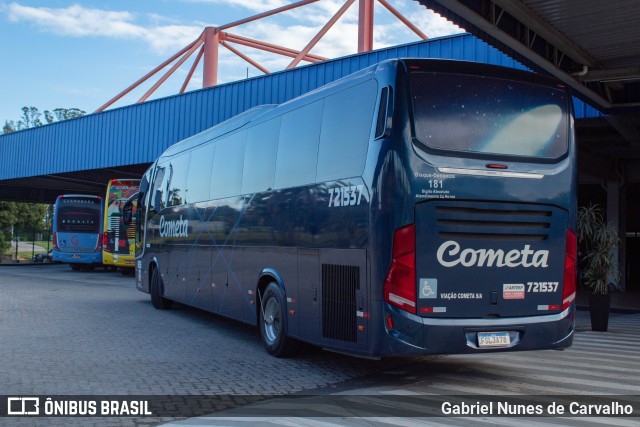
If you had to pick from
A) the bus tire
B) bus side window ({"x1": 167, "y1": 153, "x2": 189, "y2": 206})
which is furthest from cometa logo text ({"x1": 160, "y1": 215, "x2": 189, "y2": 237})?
the bus tire

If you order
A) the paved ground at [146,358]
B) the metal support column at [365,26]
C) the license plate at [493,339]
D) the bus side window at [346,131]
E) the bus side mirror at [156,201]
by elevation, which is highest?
the metal support column at [365,26]

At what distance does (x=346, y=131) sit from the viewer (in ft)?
27.8

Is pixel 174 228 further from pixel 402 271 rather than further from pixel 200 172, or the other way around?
pixel 402 271

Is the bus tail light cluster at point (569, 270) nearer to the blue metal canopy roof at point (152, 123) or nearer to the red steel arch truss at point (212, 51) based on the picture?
the blue metal canopy roof at point (152, 123)

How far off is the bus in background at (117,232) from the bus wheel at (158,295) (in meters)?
15.4

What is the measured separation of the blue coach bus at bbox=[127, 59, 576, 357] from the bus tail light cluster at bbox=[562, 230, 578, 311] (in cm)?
2

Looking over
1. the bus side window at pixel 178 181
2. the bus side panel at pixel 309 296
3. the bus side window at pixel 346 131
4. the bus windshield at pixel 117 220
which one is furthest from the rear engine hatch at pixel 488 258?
the bus windshield at pixel 117 220

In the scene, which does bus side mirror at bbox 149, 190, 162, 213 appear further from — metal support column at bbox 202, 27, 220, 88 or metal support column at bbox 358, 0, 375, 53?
metal support column at bbox 202, 27, 220, 88

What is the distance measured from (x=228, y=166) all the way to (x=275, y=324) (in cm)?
328

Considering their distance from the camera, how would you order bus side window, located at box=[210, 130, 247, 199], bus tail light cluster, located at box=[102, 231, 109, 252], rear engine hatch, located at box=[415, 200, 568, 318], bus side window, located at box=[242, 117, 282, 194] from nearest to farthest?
rear engine hatch, located at box=[415, 200, 568, 318] < bus side window, located at box=[242, 117, 282, 194] < bus side window, located at box=[210, 130, 247, 199] < bus tail light cluster, located at box=[102, 231, 109, 252]

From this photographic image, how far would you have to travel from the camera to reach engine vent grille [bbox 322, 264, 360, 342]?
802 centimetres

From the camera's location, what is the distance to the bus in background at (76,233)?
36.3 meters

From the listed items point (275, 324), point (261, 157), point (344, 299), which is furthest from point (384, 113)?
point (275, 324)

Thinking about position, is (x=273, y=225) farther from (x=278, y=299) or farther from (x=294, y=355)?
(x=294, y=355)
